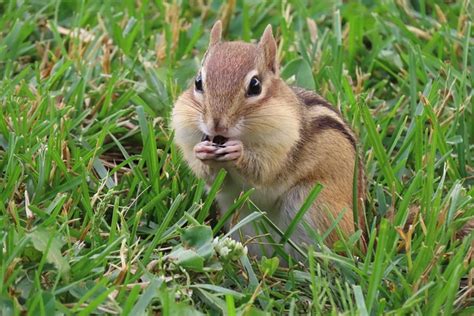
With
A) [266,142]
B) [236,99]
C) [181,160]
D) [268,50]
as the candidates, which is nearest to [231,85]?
[236,99]

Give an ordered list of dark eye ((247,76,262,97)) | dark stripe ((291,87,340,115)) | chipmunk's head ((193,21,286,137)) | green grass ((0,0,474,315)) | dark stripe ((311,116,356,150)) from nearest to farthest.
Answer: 1. green grass ((0,0,474,315))
2. chipmunk's head ((193,21,286,137))
3. dark eye ((247,76,262,97))
4. dark stripe ((311,116,356,150))
5. dark stripe ((291,87,340,115))

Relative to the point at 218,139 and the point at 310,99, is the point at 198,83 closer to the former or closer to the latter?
the point at 218,139

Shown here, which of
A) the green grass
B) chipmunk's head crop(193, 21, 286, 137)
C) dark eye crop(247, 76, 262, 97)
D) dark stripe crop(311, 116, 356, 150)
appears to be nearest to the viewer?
the green grass

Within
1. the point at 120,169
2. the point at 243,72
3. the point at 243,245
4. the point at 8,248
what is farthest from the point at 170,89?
the point at 8,248

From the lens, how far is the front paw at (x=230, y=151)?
3566 mm

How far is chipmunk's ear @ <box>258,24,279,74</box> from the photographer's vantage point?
3.85 m

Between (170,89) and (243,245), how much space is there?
129 centimetres

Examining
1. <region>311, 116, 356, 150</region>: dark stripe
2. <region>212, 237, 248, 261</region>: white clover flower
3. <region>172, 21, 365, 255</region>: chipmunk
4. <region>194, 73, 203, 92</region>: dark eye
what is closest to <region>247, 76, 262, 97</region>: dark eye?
<region>172, 21, 365, 255</region>: chipmunk

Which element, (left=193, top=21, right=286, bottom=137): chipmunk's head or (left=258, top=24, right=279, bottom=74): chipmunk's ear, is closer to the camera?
(left=193, top=21, right=286, bottom=137): chipmunk's head

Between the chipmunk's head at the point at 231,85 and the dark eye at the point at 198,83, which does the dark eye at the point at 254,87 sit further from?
the dark eye at the point at 198,83

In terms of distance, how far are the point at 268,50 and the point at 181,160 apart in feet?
1.80

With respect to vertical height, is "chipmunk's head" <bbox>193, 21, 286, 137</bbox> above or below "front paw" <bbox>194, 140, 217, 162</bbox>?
above

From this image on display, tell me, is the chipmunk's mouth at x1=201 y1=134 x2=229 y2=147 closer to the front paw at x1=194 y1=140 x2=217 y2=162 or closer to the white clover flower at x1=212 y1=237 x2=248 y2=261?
the front paw at x1=194 y1=140 x2=217 y2=162

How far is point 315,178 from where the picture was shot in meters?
3.79
